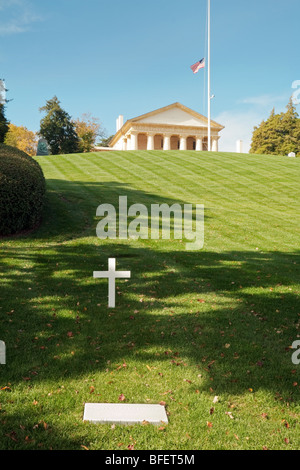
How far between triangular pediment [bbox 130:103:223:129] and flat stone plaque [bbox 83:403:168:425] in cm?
5871

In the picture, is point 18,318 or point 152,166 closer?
point 18,318

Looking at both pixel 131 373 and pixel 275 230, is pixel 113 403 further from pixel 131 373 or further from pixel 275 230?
pixel 275 230

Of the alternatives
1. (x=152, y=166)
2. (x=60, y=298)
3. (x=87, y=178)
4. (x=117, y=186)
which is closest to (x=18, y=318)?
(x=60, y=298)

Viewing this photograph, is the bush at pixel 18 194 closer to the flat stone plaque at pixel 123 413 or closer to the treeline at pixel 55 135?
the flat stone plaque at pixel 123 413

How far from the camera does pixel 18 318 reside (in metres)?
5.35

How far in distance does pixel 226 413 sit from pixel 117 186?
1620 centimetres

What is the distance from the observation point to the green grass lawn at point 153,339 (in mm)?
3230

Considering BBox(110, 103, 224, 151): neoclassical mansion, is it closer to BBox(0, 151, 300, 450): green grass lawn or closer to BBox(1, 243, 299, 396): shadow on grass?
BBox(0, 151, 300, 450): green grass lawn

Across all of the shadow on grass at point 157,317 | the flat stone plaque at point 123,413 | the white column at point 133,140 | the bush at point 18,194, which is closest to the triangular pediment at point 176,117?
the white column at point 133,140

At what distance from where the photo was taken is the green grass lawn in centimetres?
323

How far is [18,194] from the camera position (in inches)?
386

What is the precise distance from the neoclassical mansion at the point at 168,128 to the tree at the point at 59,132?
1015 cm
